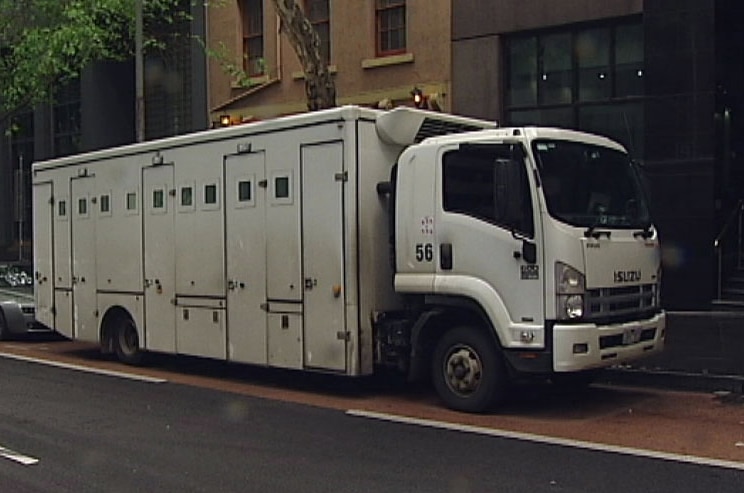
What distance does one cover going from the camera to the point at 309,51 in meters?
14.1

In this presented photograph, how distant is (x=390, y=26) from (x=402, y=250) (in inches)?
442

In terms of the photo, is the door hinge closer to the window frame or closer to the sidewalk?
the sidewalk

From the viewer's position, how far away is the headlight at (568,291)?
30.4 ft

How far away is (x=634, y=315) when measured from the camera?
396 inches

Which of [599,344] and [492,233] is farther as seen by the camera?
[492,233]

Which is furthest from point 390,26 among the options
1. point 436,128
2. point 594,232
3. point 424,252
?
point 594,232

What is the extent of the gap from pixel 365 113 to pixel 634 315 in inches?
139

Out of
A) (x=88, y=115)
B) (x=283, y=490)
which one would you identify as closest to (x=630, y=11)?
(x=283, y=490)

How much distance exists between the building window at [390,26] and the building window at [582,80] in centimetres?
250

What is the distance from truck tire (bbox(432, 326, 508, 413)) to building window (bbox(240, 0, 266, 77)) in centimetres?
1425

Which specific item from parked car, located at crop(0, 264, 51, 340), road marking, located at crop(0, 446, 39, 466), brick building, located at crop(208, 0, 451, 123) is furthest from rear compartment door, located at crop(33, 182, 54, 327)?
road marking, located at crop(0, 446, 39, 466)

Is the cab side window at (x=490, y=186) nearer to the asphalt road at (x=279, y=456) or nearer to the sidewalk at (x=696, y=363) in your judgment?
the asphalt road at (x=279, y=456)

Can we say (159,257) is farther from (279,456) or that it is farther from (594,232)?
(594,232)

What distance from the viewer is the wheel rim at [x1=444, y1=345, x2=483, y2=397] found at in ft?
32.5
